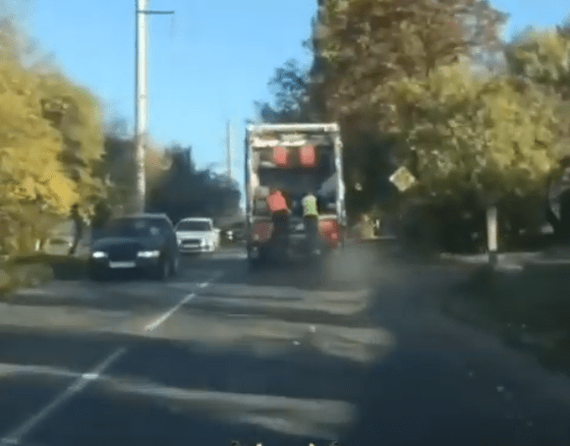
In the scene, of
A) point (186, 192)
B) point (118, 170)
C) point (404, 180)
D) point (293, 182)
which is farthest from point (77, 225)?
point (186, 192)

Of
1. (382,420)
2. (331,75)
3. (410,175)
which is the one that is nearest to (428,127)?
(410,175)

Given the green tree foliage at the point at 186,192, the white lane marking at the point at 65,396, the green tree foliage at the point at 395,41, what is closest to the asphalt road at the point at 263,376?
the white lane marking at the point at 65,396

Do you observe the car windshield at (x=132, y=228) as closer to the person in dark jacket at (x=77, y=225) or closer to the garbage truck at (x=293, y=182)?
the garbage truck at (x=293, y=182)

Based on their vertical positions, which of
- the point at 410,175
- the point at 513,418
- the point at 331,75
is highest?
the point at 331,75

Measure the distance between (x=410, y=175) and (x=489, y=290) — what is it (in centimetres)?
1560

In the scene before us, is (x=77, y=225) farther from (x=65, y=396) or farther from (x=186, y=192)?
(x=65, y=396)

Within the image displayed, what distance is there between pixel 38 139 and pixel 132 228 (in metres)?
3.34

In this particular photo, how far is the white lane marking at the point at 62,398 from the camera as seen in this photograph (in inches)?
403

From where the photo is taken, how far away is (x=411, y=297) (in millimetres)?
25516

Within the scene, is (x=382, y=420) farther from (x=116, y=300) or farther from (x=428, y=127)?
(x=428, y=127)

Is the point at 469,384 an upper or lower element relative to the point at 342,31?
lower

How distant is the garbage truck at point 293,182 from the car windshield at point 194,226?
22.8 meters

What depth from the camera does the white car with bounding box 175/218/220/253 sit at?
2179 inches

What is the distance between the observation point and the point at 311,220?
107 feet
